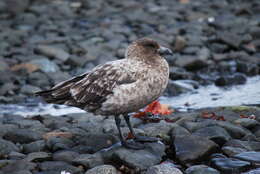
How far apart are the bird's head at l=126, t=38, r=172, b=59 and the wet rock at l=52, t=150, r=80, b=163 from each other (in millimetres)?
1450

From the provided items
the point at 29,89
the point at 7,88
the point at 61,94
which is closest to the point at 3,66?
the point at 7,88

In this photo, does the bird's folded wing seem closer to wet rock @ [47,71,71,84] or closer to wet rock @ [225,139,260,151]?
wet rock @ [225,139,260,151]

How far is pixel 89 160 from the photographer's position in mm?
5449

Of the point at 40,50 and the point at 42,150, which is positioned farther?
the point at 40,50

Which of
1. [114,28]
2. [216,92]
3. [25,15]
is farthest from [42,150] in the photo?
[25,15]

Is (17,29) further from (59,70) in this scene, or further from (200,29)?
(200,29)

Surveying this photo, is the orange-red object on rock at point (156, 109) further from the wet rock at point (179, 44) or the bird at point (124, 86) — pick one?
the wet rock at point (179, 44)

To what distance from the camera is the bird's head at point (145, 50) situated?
234 inches

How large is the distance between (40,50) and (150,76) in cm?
684

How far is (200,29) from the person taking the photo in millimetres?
13977

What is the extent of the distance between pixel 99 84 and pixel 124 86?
0.40 metres

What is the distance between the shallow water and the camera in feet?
28.5

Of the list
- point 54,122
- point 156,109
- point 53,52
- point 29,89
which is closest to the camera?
point 54,122

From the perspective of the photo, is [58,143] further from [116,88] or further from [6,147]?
[116,88]
